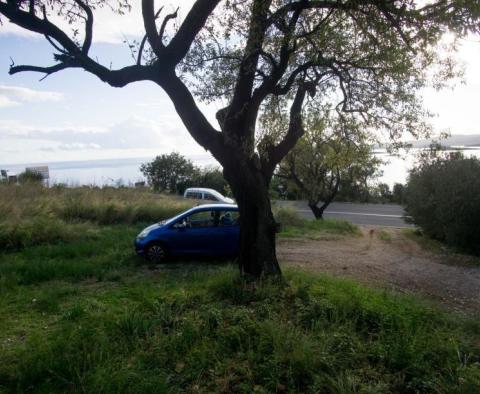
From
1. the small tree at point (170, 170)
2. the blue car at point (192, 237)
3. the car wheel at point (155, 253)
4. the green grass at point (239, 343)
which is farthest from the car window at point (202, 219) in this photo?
the small tree at point (170, 170)

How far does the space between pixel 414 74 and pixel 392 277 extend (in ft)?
15.5

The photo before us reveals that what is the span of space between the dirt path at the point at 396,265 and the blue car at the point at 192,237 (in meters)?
1.78

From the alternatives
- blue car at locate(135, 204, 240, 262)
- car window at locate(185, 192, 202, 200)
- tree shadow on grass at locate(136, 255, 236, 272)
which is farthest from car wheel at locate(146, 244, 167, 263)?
car window at locate(185, 192, 202, 200)

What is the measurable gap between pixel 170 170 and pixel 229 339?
3779 centimetres

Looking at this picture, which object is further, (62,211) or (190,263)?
(62,211)

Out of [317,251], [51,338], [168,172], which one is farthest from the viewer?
[168,172]

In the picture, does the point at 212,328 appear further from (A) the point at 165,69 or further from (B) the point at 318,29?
(B) the point at 318,29

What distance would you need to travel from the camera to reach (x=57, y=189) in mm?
17797

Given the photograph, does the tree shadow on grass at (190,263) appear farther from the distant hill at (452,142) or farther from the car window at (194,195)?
the car window at (194,195)

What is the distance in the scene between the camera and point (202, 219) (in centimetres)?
1019

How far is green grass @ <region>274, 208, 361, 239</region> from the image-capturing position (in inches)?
626

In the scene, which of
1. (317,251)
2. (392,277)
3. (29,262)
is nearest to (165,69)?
(29,262)

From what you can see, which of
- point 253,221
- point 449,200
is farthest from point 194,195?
point 253,221

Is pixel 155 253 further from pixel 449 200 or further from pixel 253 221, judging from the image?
pixel 449 200
